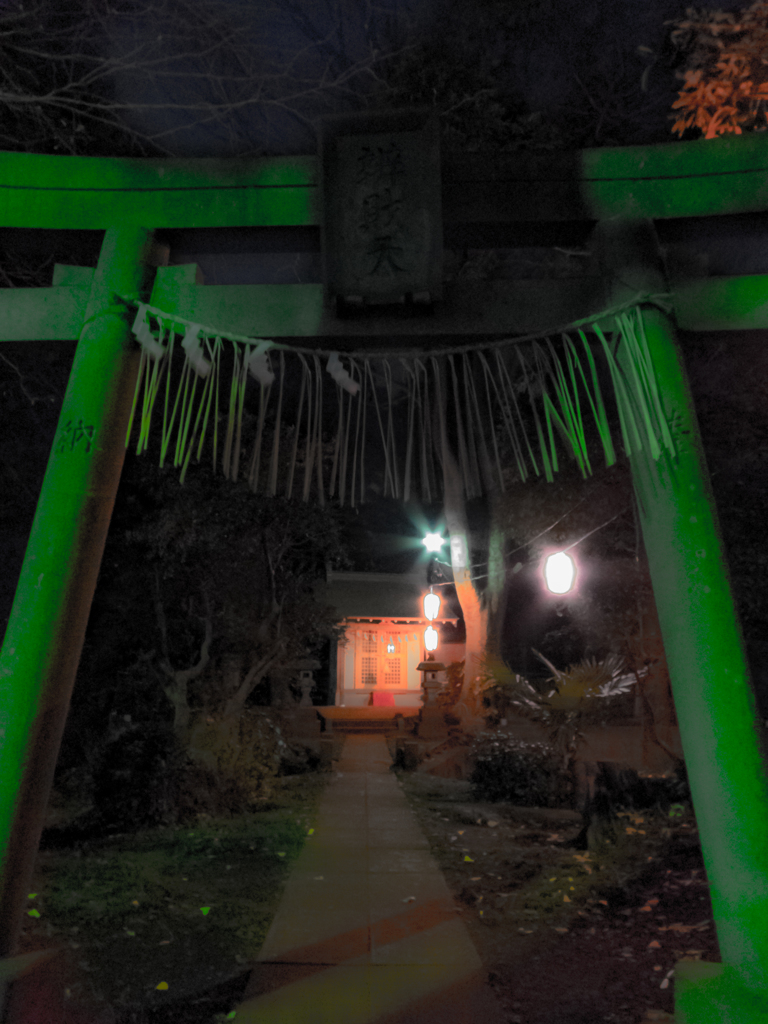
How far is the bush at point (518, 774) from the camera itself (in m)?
9.64

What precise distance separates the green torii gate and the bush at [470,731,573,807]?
7345mm

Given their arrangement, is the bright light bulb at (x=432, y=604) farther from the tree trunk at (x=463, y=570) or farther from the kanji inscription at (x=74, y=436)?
the kanji inscription at (x=74, y=436)

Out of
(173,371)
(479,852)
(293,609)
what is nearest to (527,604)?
(293,609)

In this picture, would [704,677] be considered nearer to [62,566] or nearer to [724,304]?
[724,304]

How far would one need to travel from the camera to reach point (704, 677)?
3029mm

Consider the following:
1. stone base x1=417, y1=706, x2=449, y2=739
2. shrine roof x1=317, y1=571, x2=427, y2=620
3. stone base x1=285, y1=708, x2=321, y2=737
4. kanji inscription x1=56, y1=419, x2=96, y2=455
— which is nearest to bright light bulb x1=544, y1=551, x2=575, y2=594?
kanji inscription x1=56, y1=419, x2=96, y2=455

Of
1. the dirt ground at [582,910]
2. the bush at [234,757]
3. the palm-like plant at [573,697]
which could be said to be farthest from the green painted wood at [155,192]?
the bush at [234,757]

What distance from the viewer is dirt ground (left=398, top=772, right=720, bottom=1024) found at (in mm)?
3857

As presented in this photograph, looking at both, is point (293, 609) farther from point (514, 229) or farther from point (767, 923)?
point (767, 923)

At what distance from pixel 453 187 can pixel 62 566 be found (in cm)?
330

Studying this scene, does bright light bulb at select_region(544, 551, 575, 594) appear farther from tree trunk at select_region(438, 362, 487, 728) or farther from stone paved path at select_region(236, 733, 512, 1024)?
tree trunk at select_region(438, 362, 487, 728)

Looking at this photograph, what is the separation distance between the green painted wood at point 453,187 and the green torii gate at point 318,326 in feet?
0.04

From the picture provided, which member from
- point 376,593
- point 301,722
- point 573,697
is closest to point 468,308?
point 573,697

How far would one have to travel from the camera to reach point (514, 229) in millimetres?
3990
